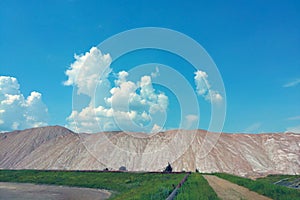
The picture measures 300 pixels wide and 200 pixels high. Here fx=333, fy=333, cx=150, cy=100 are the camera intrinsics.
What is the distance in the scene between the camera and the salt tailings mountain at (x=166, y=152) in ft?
341

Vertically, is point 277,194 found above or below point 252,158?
below

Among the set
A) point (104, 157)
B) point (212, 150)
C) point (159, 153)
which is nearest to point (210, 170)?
point (212, 150)

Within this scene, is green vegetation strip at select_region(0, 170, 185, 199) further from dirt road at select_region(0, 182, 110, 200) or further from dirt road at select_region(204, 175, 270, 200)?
dirt road at select_region(204, 175, 270, 200)

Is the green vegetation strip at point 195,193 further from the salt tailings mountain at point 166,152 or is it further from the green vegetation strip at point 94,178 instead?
the salt tailings mountain at point 166,152

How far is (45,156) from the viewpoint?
4749 inches

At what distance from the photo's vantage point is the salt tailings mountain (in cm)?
10381

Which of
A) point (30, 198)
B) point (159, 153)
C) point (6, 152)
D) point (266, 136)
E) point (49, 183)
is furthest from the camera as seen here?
point (6, 152)

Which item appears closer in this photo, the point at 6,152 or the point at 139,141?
the point at 139,141

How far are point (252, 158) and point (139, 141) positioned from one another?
137 ft

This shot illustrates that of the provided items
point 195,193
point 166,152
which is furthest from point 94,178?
point 166,152

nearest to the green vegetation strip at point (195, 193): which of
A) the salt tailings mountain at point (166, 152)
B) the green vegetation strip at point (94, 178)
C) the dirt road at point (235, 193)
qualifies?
the dirt road at point (235, 193)

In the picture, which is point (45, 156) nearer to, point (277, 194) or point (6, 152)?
point (6, 152)

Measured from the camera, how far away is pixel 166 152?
11350 cm

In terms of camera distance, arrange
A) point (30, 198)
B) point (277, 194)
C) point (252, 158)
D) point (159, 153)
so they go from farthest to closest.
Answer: point (159, 153)
point (252, 158)
point (30, 198)
point (277, 194)
